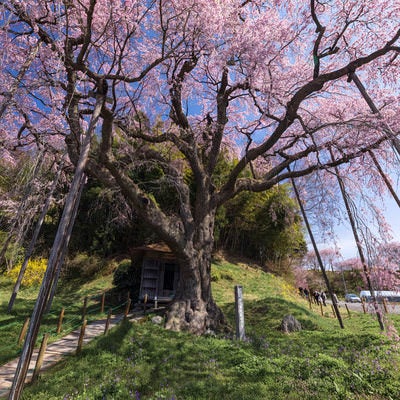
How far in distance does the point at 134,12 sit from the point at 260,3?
4.46 m

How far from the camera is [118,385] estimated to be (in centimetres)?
375

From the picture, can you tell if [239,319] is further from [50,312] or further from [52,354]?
[50,312]

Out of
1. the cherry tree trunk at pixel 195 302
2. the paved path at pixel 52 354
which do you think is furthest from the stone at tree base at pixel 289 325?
the paved path at pixel 52 354

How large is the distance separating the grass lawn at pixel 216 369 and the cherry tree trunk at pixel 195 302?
0.59 metres

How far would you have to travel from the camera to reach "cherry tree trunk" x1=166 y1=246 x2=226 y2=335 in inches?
281

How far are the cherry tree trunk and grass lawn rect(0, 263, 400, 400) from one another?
59 centimetres

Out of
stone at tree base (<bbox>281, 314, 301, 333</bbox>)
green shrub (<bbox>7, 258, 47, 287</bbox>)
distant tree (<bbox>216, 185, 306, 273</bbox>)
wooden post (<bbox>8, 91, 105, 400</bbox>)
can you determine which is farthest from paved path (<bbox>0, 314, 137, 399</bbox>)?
distant tree (<bbox>216, 185, 306, 273</bbox>)

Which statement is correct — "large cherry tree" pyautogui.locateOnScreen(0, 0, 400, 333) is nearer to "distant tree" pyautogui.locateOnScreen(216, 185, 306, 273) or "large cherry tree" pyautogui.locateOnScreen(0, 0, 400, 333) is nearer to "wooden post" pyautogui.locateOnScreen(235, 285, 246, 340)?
"wooden post" pyautogui.locateOnScreen(235, 285, 246, 340)

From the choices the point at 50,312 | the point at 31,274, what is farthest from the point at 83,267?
the point at 50,312

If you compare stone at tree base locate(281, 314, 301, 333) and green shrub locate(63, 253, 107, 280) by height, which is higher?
green shrub locate(63, 253, 107, 280)

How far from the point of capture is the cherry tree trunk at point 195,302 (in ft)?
23.4

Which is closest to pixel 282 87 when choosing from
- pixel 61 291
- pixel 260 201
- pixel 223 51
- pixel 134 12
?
pixel 223 51

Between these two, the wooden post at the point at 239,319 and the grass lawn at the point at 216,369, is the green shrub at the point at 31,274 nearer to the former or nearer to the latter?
the grass lawn at the point at 216,369

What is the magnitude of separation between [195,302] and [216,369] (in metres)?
3.06
